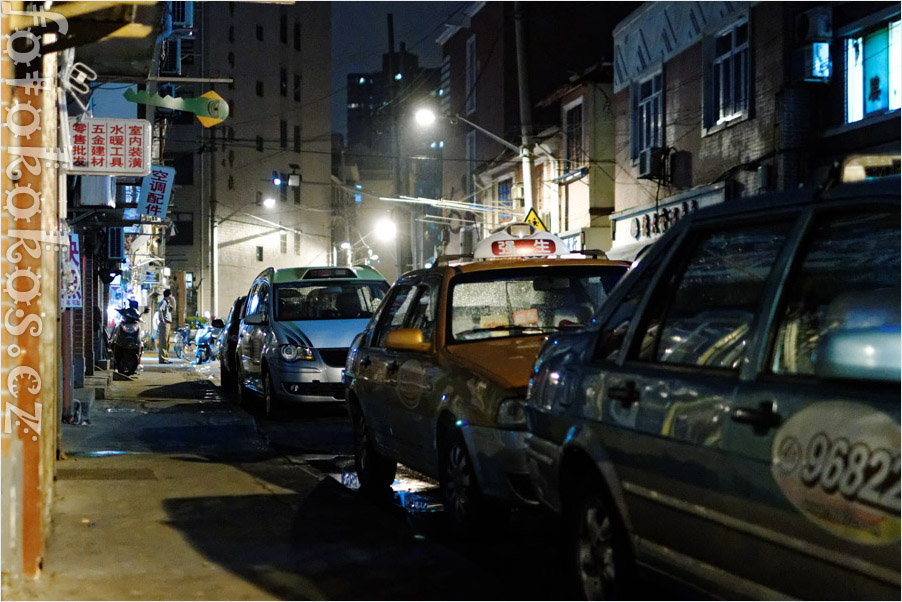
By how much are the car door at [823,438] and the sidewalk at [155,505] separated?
2.77 meters

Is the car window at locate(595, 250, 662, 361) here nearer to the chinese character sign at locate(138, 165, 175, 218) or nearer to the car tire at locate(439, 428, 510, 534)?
the car tire at locate(439, 428, 510, 534)

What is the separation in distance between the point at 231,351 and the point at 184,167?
39415 millimetres

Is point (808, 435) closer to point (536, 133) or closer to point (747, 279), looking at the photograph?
point (747, 279)

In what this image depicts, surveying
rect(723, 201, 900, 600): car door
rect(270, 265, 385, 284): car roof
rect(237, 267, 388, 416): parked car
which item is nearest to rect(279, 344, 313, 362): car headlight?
rect(237, 267, 388, 416): parked car

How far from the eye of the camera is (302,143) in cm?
6550

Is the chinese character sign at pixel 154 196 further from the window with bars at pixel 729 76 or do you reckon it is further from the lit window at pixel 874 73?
the lit window at pixel 874 73

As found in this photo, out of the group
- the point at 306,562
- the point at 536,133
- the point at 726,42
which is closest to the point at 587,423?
the point at 306,562

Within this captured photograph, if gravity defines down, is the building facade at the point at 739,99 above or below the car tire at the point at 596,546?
above

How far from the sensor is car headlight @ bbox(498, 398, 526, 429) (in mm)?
6500

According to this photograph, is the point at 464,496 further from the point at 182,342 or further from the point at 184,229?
the point at 184,229

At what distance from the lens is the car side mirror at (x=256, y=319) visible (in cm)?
1579

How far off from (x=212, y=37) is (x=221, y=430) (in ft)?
156

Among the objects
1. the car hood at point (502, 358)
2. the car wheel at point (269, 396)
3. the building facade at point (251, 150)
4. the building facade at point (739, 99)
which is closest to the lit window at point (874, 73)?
the building facade at point (739, 99)

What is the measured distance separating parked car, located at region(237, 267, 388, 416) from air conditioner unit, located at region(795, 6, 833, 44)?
831 cm
